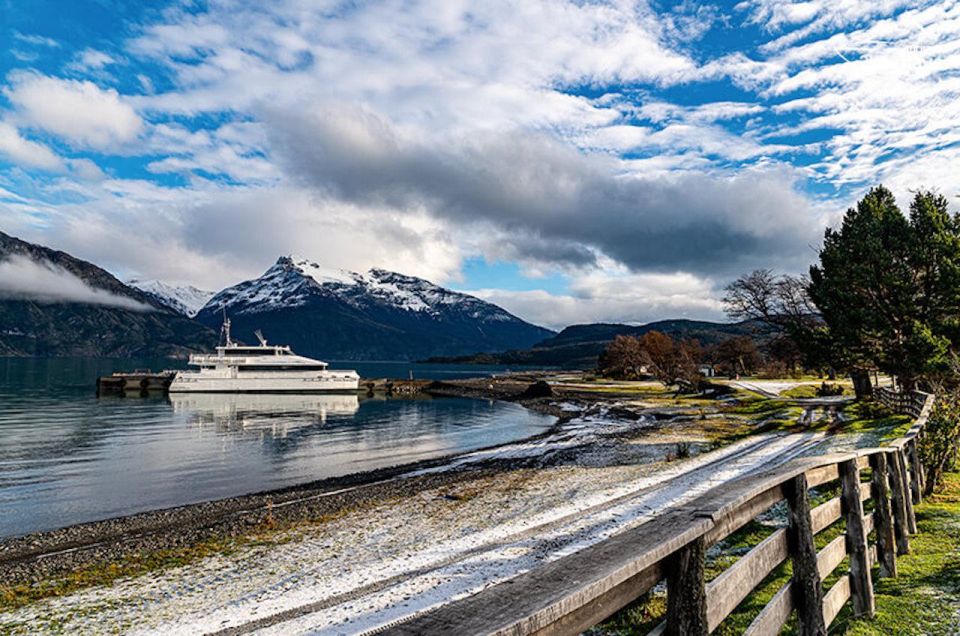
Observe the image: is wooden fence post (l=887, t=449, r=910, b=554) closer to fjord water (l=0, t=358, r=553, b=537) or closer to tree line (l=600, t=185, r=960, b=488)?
tree line (l=600, t=185, r=960, b=488)

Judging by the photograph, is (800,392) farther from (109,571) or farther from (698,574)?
(698,574)

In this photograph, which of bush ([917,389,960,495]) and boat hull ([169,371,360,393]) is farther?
boat hull ([169,371,360,393])

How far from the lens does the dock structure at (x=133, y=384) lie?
8962 centimetres

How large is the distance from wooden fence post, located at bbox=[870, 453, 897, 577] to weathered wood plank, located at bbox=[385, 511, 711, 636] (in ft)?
19.5

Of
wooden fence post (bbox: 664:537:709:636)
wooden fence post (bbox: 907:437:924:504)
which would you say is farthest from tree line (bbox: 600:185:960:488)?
wooden fence post (bbox: 664:537:709:636)

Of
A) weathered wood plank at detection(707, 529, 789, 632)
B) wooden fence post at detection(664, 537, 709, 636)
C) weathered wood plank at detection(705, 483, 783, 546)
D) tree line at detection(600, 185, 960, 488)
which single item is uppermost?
tree line at detection(600, 185, 960, 488)

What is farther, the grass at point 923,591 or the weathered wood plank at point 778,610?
the grass at point 923,591

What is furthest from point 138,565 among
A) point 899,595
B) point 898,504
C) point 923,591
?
point 898,504

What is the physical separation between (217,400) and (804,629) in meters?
86.9

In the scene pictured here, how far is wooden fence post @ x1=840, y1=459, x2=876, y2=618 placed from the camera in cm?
602

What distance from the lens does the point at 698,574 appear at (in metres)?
2.90

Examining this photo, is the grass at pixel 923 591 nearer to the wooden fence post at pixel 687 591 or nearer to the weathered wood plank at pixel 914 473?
the weathered wood plank at pixel 914 473

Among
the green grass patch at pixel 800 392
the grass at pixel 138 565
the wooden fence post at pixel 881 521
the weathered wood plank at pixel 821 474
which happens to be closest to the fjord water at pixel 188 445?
the grass at pixel 138 565

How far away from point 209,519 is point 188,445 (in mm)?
22585
